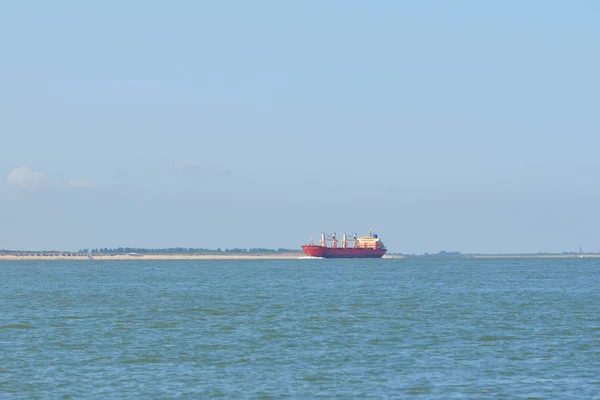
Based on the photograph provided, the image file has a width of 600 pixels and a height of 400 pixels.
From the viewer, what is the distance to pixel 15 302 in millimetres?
84188

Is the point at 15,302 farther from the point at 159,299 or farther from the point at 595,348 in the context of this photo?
the point at 595,348

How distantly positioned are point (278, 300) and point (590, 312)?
2942cm

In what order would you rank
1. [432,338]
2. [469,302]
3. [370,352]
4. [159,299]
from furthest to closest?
[159,299]
[469,302]
[432,338]
[370,352]

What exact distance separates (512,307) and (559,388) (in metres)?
42.1

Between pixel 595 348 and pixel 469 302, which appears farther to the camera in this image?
pixel 469 302

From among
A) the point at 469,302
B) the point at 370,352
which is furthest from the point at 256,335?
the point at 469,302

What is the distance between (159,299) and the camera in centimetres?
8856

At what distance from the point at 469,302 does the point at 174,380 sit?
50.3 m

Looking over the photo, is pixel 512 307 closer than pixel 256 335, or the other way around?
pixel 256 335

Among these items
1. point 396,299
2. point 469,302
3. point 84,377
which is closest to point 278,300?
point 396,299

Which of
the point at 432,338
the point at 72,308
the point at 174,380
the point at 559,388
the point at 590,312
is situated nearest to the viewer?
the point at 559,388

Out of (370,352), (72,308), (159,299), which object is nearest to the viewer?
(370,352)

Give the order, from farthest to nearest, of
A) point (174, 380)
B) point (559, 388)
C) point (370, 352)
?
1. point (370, 352)
2. point (174, 380)
3. point (559, 388)

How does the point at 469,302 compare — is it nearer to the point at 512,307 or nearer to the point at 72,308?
the point at 512,307
